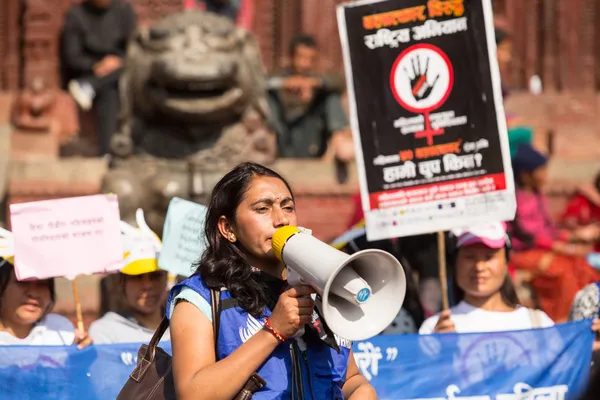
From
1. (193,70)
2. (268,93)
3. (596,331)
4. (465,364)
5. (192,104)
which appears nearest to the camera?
(465,364)

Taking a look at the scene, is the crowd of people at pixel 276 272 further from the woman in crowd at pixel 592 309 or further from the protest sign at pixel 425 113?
the protest sign at pixel 425 113

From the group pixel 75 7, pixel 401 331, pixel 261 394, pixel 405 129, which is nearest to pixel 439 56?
pixel 405 129

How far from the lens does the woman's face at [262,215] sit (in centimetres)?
377

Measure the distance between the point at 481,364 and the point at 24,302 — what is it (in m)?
2.21

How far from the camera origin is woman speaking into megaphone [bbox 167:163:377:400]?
3531 mm

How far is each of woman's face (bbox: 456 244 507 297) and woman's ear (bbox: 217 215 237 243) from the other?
2424 mm

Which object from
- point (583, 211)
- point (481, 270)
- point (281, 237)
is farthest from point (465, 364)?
point (583, 211)

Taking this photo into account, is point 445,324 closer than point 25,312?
No

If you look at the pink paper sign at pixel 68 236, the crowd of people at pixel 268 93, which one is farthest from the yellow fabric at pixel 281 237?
the crowd of people at pixel 268 93

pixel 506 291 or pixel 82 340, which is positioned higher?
pixel 82 340

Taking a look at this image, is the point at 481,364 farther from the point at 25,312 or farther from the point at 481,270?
the point at 25,312

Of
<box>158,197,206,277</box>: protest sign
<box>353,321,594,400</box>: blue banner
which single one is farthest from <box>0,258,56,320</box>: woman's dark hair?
<box>353,321,594,400</box>: blue banner

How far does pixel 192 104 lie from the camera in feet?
32.4

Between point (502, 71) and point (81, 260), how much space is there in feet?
24.5
